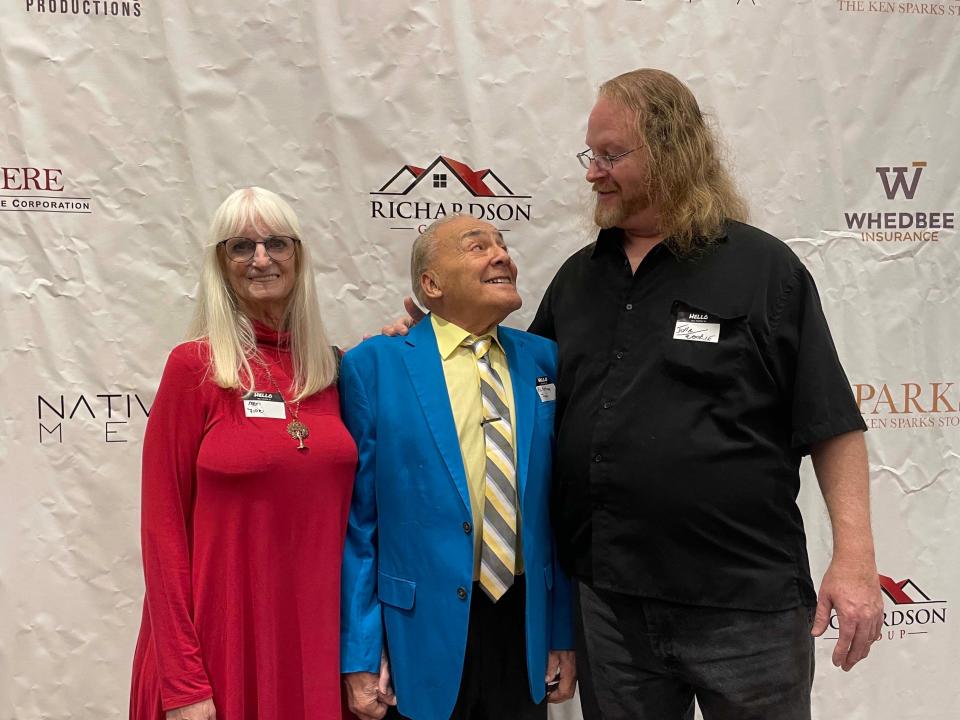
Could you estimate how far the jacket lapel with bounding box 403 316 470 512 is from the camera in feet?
5.95

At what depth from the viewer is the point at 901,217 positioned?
2.80 meters

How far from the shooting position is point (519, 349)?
1994 mm

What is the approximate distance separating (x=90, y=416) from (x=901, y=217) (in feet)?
8.79

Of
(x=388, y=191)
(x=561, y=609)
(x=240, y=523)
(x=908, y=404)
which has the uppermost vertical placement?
(x=388, y=191)

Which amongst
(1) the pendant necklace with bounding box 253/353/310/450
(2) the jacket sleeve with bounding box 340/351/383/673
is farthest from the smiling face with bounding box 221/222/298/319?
(2) the jacket sleeve with bounding box 340/351/383/673

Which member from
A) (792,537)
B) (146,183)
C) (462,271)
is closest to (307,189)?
(146,183)

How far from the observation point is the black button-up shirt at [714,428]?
174cm

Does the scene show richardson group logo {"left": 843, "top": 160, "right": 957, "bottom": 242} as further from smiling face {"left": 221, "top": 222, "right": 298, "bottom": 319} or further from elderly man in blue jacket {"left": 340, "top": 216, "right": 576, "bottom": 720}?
smiling face {"left": 221, "top": 222, "right": 298, "bottom": 319}

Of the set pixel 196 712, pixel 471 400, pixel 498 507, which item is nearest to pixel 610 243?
pixel 471 400

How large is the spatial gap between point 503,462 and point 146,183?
142cm

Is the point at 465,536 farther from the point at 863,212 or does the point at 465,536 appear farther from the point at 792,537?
the point at 863,212

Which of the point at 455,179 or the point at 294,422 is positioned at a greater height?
the point at 455,179

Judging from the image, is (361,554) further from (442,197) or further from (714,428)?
(442,197)

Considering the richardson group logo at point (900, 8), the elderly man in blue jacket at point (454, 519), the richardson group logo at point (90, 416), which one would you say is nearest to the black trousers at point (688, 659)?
the elderly man in blue jacket at point (454, 519)
